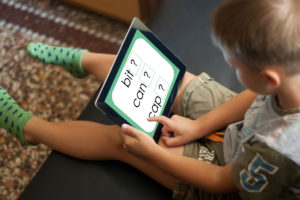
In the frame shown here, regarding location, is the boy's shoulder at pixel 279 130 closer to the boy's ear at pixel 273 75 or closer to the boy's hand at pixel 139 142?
the boy's ear at pixel 273 75

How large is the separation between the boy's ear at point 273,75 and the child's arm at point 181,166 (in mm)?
196

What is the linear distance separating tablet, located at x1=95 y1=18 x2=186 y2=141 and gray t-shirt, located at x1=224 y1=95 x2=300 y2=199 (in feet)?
0.79

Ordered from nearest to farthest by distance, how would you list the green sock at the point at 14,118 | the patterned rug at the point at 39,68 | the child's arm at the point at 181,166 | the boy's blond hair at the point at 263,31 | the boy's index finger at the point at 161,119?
the boy's blond hair at the point at 263,31, the child's arm at the point at 181,166, the boy's index finger at the point at 161,119, the green sock at the point at 14,118, the patterned rug at the point at 39,68

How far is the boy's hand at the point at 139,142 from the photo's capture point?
712 millimetres

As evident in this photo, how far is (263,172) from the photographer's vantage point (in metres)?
0.57

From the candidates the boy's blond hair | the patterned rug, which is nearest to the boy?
the boy's blond hair

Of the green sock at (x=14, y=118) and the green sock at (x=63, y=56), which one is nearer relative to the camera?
the green sock at (x=14, y=118)

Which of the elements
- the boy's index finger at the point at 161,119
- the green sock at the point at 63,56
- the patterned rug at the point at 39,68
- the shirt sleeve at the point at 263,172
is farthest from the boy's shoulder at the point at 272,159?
the patterned rug at the point at 39,68

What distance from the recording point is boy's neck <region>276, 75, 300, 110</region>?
564mm

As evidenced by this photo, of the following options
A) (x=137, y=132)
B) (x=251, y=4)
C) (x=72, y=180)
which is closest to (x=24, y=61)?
(x=72, y=180)

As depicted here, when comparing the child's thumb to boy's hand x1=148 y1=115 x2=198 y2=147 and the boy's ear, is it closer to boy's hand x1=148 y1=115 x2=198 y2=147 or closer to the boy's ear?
boy's hand x1=148 y1=115 x2=198 y2=147

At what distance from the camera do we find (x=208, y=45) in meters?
1.03

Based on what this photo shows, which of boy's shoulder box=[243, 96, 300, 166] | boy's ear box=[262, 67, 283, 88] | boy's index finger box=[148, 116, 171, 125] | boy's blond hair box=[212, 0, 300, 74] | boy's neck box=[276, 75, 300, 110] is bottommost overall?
boy's index finger box=[148, 116, 171, 125]

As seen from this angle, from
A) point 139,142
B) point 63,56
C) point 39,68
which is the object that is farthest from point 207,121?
point 39,68
